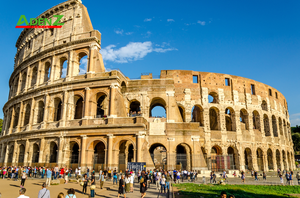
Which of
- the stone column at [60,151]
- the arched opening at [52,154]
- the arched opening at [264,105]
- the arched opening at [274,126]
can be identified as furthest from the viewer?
the arched opening at [274,126]

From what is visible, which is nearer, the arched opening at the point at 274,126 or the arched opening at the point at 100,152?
the arched opening at the point at 100,152

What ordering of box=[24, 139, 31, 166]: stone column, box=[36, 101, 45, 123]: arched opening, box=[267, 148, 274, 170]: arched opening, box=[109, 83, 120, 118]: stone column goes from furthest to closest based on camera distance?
box=[267, 148, 274, 170]: arched opening → box=[36, 101, 45, 123]: arched opening → box=[24, 139, 31, 166]: stone column → box=[109, 83, 120, 118]: stone column

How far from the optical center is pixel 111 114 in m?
23.0

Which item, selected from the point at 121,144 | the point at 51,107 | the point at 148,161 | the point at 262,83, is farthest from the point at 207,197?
the point at 262,83

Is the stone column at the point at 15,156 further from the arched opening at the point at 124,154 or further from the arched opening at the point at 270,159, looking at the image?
the arched opening at the point at 270,159

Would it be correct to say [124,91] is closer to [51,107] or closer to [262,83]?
[51,107]

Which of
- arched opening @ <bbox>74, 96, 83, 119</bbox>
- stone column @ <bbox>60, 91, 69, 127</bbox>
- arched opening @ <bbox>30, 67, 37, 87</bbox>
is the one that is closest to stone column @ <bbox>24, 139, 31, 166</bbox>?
stone column @ <bbox>60, 91, 69, 127</bbox>

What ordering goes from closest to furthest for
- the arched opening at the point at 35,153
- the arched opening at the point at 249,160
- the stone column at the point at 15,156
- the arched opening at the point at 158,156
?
the arched opening at the point at 158,156, the arched opening at the point at 35,153, the stone column at the point at 15,156, the arched opening at the point at 249,160

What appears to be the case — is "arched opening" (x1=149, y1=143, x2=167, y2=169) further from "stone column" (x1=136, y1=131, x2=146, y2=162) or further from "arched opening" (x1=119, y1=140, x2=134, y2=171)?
"arched opening" (x1=119, y1=140, x2=134, y2=171)

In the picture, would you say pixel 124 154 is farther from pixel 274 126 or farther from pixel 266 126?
pixel 274 126

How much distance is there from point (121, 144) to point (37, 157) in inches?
405

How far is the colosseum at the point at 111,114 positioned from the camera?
75.6 ft

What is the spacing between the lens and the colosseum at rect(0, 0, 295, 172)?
23031 millimetres

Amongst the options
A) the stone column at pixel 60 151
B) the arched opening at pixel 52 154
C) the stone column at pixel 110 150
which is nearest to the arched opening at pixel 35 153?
the arched opening at pixel 52 154
